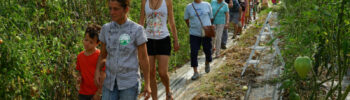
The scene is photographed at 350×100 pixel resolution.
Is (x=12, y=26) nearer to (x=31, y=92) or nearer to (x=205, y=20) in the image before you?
(x=31, y=92)

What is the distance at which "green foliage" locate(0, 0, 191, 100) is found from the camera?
276cm

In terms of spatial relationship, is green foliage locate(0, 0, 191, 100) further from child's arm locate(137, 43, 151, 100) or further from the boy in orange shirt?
child's arm locate(137, 43, 151, 100)

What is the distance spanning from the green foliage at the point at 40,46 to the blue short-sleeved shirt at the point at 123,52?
57 cm

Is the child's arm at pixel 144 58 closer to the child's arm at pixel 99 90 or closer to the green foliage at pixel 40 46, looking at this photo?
the child's arm at pixel 99 90

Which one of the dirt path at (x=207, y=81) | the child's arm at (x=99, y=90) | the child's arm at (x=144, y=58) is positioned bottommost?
the dirt path at (x=207, y=81)

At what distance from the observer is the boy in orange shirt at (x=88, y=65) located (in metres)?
3.47

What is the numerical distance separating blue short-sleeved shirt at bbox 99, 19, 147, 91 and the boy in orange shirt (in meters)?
0.43

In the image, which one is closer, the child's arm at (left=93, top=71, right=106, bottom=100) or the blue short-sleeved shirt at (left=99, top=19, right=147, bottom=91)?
the blue short-sleeved shirt at (left=99, top=19, right=147, bottom=91)

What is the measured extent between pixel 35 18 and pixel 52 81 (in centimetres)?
63

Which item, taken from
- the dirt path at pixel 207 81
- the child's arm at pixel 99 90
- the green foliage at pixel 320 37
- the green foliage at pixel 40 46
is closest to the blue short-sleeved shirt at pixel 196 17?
the dirt path at pixel 207 81

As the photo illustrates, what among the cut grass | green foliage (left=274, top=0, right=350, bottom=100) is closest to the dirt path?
the cut grass

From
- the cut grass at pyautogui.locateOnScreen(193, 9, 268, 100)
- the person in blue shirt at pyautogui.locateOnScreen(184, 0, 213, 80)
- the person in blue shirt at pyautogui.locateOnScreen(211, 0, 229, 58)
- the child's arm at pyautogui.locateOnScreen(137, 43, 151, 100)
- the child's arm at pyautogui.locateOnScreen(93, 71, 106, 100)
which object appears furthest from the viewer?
the person in blue shirt at pyautogui.locateOnScreen(211, 0, 229, 58)

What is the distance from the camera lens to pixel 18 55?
2.75 m

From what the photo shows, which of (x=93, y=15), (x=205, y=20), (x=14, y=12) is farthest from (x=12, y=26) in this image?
(x=205, y=20)
